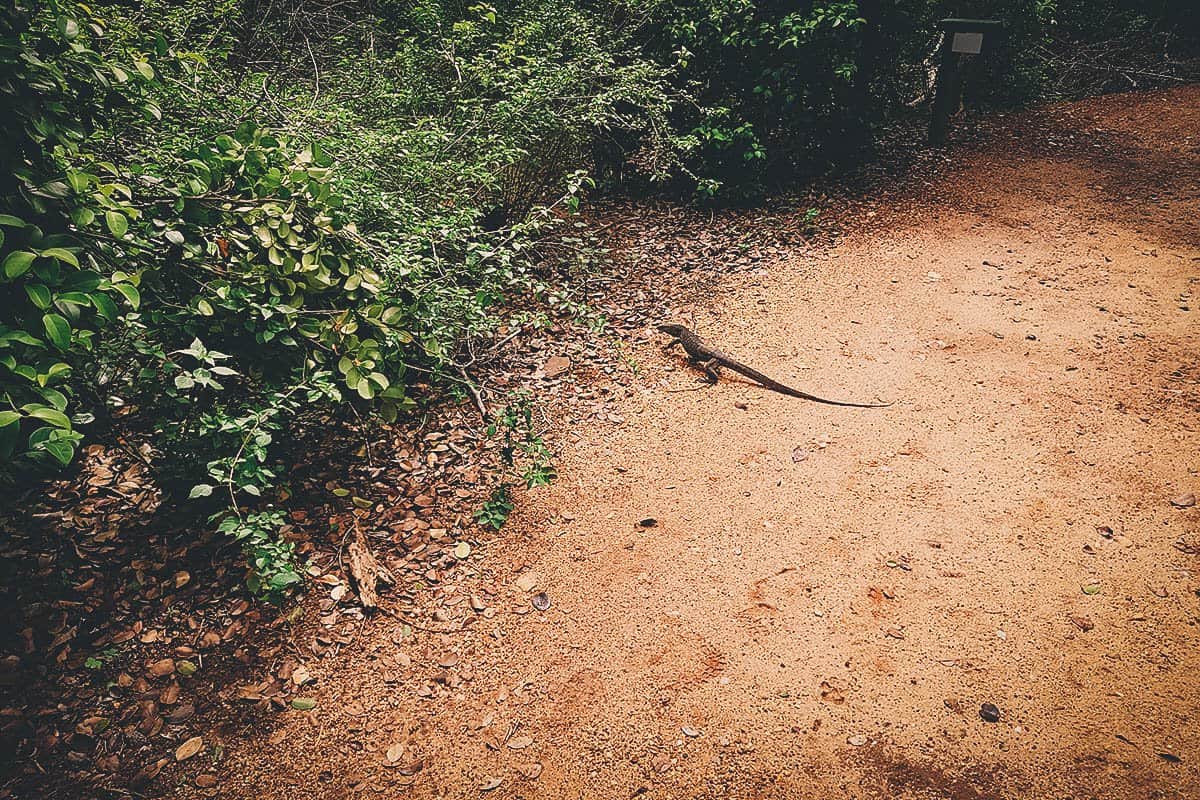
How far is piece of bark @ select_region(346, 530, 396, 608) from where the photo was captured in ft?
11.6

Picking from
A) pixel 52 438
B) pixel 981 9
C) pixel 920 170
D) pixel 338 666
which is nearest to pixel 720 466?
pixel 338 666

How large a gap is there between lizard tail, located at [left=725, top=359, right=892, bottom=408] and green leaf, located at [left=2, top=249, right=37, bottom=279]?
14.6 ft

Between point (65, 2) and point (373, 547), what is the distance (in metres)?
3.21

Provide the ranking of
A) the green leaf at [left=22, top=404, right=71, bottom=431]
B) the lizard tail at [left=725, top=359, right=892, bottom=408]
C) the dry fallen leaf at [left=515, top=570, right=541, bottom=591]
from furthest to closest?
the lizard tail at [left=725, top=359, right=892, bottom=408], the dry fallen leaf at [left=515, top=570, right=541, bottom=591], the green leaf at [left=22, top=404, right=71, bottom=431]

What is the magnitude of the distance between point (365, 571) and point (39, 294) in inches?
88.9

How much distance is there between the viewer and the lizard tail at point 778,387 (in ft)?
15.5

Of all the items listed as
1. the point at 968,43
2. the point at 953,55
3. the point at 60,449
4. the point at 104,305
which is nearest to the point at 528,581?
the point at 60,449

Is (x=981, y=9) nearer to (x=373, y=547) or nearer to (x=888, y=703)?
(x=888, y=703)

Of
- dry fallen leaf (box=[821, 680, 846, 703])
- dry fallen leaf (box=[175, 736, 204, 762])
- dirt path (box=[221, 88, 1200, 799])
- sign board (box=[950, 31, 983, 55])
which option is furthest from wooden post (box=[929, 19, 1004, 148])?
dry fallen leaf (box=[175, 736, 204, 762])

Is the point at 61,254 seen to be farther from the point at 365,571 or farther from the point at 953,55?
the point at 953,55

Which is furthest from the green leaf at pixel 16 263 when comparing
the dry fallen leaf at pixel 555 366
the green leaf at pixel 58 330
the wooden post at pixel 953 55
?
the wooden post at pixel 953 55

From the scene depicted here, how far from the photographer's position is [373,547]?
3.87 metres

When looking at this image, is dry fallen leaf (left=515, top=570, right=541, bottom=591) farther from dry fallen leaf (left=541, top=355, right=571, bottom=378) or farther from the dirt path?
dry fallen leaf (left=541, top=355, right=571, bottom=378)

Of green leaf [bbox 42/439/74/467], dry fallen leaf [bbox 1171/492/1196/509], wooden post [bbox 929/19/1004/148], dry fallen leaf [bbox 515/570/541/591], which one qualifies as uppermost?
wooden post [bbox 929/19/1004/148]
